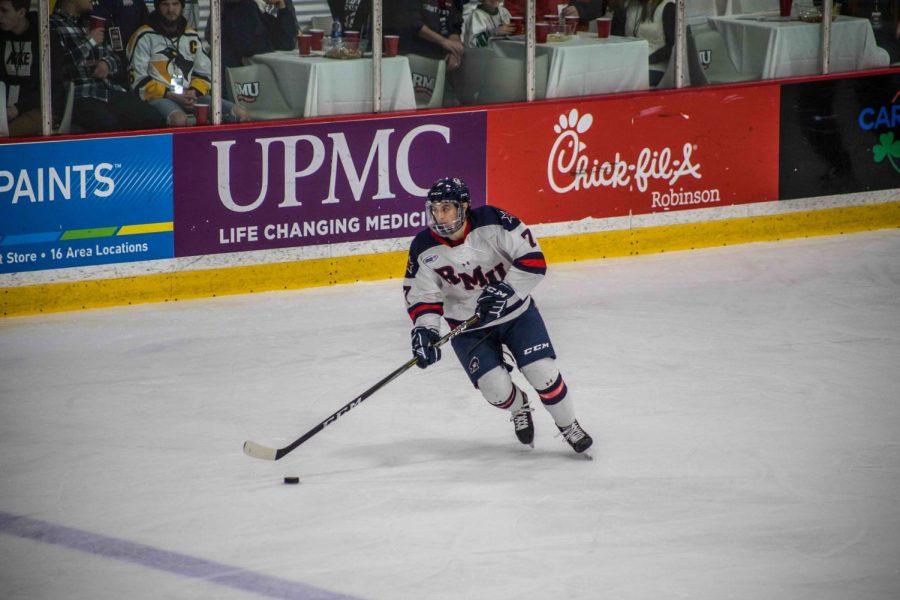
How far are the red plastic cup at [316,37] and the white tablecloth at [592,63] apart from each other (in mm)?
1111

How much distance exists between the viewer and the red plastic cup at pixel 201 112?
788cm

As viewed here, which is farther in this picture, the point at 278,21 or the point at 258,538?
the point at 278,21

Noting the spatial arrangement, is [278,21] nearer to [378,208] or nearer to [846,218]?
[378,208]

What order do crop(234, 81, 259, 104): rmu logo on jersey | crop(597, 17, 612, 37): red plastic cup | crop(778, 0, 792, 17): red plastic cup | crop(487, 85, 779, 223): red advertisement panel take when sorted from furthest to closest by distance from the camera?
1. crop(778, 0, 792, 17): red plastic cup
2. crop(597, 17, 612, 37): red plastic cup
3. crop(487, 85, 779, 223): red advertisement panel
4. crop(234, 81, 259, 104): rmu logo on jersey

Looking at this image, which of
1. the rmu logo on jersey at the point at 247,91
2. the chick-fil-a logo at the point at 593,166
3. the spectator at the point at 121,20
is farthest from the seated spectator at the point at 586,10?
the spectator at the point at 121,20

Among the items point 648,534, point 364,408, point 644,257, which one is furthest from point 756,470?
point 644,257

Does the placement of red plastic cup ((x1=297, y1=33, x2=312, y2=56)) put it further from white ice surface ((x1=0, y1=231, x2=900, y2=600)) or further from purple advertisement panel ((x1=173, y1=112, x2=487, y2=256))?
white ice surface ((x1=0, y1=231, x2=900, y2=600))

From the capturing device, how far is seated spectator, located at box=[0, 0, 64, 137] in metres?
7.32

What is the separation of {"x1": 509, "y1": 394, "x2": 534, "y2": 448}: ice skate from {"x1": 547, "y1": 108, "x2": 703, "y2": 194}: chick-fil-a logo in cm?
320

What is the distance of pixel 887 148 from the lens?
9.62 m

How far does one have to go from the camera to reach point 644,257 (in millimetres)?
8945

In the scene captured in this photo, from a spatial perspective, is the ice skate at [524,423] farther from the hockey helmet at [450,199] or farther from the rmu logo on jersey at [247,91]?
the rmu logo on jersey at [247,91]

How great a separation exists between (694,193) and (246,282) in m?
2.84

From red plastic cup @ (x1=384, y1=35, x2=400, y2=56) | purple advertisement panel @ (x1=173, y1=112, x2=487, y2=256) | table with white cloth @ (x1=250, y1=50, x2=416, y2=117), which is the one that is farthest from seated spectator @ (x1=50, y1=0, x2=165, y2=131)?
red plastic cup @ (x1=384, y1=35, x2=400, y2=56)
